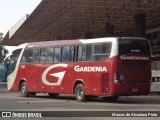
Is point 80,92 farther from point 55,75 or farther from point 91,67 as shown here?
point 55,75

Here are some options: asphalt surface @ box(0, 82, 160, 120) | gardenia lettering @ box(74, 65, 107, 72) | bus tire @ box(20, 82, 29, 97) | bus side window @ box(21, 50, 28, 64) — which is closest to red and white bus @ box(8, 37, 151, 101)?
gardenia lettering @ box(74, 65, 107, 72)

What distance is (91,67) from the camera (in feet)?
74.9

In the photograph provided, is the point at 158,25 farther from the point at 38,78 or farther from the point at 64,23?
the point at 38,78

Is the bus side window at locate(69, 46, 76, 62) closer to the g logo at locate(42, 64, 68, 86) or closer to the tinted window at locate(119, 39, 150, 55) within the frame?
the g logo at locate(42, 64, 68, 86)

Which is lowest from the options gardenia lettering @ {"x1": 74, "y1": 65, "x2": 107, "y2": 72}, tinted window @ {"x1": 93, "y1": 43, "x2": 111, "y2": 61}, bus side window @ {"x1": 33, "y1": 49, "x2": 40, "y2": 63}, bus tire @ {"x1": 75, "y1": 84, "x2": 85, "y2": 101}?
bus tire @ {"x1": 75, "y1": 84, "x2": 85, "y2": 101}

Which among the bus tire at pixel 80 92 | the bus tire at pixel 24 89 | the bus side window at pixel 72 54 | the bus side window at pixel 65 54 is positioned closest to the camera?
the bus tire at pixel 80 92

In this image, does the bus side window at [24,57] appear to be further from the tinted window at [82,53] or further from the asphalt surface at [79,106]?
the tinted window at [82,53]

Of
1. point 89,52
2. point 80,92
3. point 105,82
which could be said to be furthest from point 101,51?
point 80,92

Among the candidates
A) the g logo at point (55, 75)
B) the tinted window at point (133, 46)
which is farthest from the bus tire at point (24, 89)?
the tinted window at point (133, 46)

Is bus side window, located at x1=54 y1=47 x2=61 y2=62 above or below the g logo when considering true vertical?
above

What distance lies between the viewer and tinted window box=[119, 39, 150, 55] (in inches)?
858

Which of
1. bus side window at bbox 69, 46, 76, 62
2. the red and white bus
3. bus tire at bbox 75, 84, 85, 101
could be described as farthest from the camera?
bus side window at bbox 69, 46, 76, 62

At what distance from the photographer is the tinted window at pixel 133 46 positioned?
71.5 feet

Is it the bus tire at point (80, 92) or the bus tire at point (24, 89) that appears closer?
the bus tire at point (80, 92)
